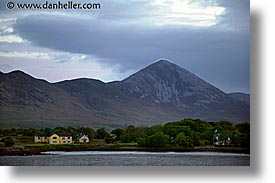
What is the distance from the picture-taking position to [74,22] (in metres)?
3.73

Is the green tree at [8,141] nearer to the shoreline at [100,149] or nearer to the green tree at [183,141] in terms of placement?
the shoreline at [100,149]

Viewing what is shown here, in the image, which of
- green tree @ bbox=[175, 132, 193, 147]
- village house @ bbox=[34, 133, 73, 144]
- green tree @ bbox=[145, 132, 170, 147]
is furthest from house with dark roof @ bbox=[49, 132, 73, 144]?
green tree @ bbox=[175, 132, 193, 147]

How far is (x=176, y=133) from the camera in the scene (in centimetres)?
374

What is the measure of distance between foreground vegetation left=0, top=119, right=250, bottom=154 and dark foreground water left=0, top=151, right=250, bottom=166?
3cm

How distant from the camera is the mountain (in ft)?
12.2

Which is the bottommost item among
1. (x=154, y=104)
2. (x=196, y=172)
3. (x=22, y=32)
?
(x=196, y=172)

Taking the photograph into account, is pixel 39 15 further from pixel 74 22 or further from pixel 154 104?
pixel 154 104

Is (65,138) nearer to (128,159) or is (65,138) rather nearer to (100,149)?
(100,149)

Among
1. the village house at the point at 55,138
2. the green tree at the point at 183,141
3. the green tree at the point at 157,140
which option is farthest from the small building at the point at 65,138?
the green tree at the point at 183,141

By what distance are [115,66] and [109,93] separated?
14cm

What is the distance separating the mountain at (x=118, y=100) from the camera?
3.71 m

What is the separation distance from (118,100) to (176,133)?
341 millimetres

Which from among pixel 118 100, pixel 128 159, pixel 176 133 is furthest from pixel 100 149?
pixel 176 133
